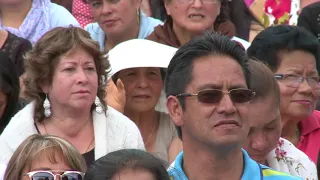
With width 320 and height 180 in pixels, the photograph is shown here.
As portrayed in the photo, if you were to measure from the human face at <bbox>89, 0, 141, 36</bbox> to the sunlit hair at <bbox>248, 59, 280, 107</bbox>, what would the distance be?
246cm

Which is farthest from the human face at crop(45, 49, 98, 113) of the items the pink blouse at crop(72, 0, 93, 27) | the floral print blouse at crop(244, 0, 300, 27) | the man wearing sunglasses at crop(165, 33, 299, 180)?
the floral print blouse at crop(244, 0, 300, 27)

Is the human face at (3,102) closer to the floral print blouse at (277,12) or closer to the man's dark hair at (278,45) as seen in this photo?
the man's dark hair at (278,45)

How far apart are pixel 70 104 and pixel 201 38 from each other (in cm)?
155

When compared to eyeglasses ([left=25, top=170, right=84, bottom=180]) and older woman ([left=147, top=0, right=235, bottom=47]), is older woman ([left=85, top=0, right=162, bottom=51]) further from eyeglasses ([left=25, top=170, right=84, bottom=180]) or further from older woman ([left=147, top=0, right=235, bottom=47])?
eyeglasses ([left=25, top=170, right=84, bottom=180])

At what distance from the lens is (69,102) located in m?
6.52

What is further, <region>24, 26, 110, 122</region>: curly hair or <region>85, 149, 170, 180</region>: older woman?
<region>24, 26, 110, 122</region>: curly hair

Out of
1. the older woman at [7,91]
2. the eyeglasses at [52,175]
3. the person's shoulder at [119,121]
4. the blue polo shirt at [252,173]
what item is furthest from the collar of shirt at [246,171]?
the older woman at [7,91]

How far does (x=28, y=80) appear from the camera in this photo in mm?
6711

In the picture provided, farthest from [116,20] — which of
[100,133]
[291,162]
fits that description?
[291,162]

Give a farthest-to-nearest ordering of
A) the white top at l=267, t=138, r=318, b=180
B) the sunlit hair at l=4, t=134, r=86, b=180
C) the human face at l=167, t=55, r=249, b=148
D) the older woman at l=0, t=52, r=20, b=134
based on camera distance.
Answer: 1. the older woman at l=0, t=52, r=20, b=134
2. the white top at l=267, t=138, r=318, b=180
3. the sunlit hair at l=4, t=134, r=86, b=180
4. the human face at l=167, t=55, r=249, b=148

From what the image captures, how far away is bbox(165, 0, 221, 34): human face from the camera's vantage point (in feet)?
26.0

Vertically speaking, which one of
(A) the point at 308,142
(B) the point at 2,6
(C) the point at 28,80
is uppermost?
(B) the point at 2,6

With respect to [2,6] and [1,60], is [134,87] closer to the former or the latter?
[1,60]

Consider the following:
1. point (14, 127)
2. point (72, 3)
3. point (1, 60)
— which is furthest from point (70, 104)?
point (72, 3)
